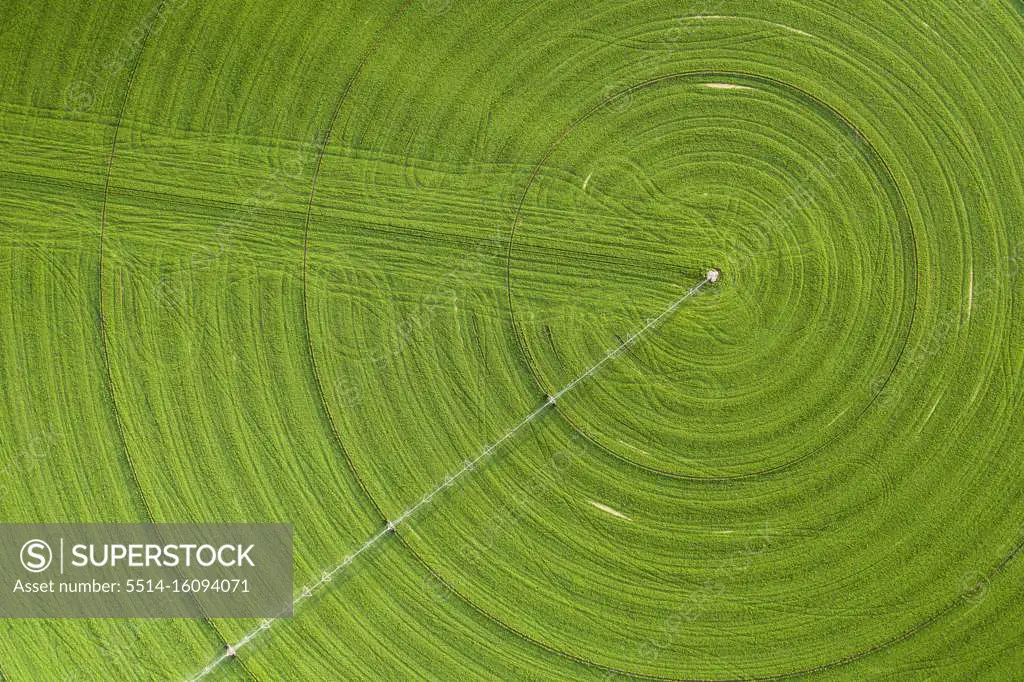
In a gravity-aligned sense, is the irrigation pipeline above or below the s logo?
above

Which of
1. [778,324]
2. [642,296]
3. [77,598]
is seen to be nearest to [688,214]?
[642,296]

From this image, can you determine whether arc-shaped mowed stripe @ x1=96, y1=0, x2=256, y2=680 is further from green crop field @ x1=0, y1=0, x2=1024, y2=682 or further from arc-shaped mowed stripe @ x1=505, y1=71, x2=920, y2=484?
arc-shaped mowed stripe @ x1=505, y1=71, x2=920, y2=484

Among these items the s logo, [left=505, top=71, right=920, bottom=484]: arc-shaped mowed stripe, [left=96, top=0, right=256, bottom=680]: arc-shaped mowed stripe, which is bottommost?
the s logo

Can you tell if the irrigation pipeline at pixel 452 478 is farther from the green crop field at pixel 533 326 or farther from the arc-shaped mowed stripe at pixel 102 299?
the arc-shaped mowed stripe at pixel 102 299

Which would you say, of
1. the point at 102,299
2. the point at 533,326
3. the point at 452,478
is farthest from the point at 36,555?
the point at 533,326

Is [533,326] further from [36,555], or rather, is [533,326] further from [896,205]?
[36,555]

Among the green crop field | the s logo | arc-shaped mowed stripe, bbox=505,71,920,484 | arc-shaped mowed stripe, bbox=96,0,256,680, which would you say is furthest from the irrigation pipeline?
the s logo
